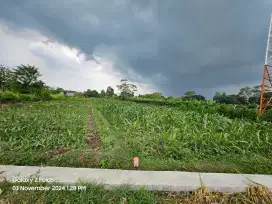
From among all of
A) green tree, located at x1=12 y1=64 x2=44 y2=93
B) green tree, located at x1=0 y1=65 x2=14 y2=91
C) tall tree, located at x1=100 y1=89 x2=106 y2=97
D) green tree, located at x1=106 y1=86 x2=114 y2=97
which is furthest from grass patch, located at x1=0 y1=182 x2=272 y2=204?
tall tree, located at x1=100 y1=89 x2=106 y2=97

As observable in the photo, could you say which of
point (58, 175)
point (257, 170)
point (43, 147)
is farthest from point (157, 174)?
point (43, 147)

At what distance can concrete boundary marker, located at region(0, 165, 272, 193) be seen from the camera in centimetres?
190

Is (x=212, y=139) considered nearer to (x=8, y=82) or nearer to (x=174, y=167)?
(x=174, y=167)

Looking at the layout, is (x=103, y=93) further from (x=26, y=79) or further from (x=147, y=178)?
(x=147, y=178)

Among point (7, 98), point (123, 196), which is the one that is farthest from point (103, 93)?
point (123, 196)

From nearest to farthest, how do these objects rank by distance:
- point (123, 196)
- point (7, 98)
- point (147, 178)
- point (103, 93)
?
point (123, 196)
point (147, 178)
point (7, 98)
point (103, 93)

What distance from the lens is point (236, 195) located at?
1900mm

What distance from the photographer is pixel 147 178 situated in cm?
203

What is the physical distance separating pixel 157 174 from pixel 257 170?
5.53ft

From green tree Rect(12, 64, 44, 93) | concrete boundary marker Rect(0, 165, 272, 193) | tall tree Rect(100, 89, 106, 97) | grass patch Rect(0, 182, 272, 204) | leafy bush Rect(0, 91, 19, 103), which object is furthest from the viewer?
tall tree Rect(100, 89, 106, 97)

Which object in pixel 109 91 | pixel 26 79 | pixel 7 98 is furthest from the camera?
pixel 109 91

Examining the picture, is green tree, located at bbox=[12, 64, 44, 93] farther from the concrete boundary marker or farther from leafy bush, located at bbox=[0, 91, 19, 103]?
the concrete boundary marker

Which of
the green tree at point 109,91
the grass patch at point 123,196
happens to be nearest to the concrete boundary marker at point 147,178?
the grass patch at point 123,196

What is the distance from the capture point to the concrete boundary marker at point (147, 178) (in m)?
1.90
